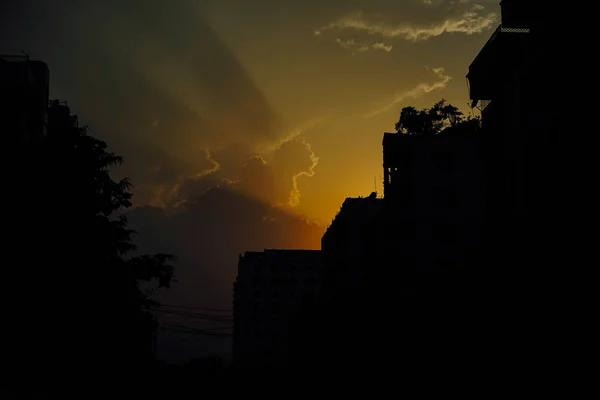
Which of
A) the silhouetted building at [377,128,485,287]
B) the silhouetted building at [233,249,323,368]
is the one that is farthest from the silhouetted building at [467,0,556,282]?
the silhouetted building at [233,249,323,368]

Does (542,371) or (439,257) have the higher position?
(439,257)

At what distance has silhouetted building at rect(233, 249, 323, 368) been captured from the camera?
493ft

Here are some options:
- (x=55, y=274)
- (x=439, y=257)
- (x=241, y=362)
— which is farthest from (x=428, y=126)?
(x=241, y=362)

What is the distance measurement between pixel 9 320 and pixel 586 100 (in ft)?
85.9

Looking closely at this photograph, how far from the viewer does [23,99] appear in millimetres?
40781

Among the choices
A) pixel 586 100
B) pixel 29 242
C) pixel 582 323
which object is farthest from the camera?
pixel 29 242

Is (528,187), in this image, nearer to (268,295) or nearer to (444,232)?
(444,232)

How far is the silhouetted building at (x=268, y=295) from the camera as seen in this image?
493ft

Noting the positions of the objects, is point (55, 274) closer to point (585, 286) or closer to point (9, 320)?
point (9, 320)

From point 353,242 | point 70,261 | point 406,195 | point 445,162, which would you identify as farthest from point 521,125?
point 353,242

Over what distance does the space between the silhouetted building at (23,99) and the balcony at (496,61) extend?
86.4 feet

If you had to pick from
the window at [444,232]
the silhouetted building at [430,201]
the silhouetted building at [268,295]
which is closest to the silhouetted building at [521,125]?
the silhouetted building at [430,201]

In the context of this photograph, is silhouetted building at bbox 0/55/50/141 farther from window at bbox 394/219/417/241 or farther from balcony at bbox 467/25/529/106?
window at bbox 394/219/417/241

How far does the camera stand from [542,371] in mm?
23906
